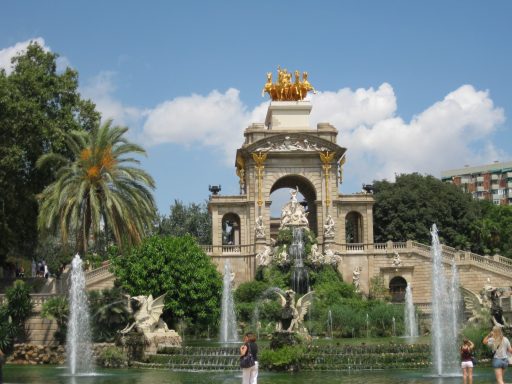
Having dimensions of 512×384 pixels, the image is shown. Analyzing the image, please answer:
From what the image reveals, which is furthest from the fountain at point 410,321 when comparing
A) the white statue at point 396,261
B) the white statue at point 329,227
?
the white statue at point 329,227

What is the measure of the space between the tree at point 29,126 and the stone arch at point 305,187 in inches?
748

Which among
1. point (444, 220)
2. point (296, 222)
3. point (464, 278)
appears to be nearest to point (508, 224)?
point (444, 220)

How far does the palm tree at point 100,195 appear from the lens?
1278 inches

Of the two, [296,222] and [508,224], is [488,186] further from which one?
[296,222]

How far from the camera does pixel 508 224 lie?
71.1m

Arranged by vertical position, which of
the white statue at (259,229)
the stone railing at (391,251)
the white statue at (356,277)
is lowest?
the white statue at (356,277)

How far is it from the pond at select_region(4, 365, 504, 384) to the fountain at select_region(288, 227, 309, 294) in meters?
23.3

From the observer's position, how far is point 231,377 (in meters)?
23.8

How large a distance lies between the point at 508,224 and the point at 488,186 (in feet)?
140

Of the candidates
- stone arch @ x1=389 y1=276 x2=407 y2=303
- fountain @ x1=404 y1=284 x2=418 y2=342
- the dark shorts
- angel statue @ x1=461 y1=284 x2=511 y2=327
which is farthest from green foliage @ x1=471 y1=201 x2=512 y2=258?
the dark shorts

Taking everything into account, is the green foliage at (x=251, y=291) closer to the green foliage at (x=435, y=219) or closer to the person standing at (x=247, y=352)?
the green foliage at (x=435, y=219)

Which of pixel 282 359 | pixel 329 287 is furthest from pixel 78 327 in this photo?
pixel 329 287

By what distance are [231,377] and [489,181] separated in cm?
9509

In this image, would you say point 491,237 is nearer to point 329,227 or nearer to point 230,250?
point 329,227
